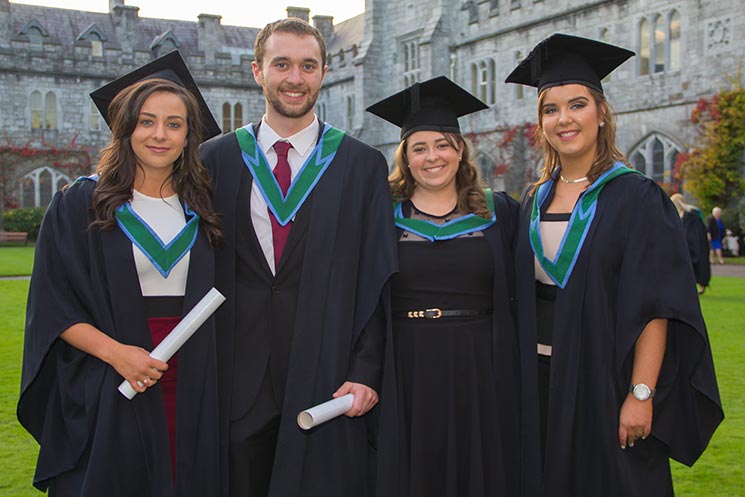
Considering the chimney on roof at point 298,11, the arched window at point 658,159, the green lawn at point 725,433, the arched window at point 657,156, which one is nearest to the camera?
the green lawn at point 725,433

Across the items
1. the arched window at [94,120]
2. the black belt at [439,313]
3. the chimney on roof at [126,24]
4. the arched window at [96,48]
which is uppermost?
the chimney on roof at [126,24]

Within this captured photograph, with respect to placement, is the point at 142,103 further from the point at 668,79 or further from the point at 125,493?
the point at 668,79

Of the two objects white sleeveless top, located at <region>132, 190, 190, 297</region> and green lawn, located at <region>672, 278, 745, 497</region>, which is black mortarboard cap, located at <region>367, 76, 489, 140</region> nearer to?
white sleeveless top, located at <region>132, 190, 190, 297</region>

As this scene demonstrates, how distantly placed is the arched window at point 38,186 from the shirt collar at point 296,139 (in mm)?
27642

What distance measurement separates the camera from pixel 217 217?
297 cm

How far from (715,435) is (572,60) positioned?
119 inches

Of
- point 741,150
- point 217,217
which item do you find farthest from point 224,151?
point 741,150

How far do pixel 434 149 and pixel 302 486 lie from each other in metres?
1.55

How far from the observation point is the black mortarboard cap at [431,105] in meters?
3.47

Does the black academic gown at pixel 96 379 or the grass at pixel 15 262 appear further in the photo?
the grass at pixel 15 262

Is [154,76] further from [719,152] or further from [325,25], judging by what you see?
[325,25]

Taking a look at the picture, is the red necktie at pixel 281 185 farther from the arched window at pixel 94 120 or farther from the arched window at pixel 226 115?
the arched window at pixel 226 115

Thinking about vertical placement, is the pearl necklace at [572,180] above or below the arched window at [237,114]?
below

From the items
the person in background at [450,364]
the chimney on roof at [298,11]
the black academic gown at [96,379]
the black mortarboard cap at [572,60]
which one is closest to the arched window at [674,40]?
the black mortarboard cap at [572,60]
